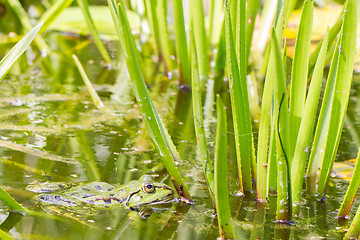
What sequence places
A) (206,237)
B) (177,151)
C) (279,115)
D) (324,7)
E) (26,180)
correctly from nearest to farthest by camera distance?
(279,115)
(206,237)
(26,180)
(177,151)
(324,7)

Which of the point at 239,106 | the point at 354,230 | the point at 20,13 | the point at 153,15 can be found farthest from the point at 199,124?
the point at 20,13

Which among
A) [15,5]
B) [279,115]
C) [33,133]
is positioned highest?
[15,5]

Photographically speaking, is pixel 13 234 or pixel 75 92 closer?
pixel 13 234

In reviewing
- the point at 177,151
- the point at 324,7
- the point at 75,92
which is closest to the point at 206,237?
the point at 177,151

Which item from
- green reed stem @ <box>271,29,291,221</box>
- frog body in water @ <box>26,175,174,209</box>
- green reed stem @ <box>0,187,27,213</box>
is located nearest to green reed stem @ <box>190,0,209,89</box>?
frog body in water @ <box>26,175,174,209</box>

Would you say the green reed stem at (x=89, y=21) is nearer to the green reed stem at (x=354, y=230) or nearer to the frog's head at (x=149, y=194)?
the frog's head at (x=149, y=194)

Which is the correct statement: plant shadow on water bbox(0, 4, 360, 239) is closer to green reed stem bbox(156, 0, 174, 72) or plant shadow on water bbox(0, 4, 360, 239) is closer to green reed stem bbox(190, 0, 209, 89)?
green reed stem bbox(156, 0, 174, 72)

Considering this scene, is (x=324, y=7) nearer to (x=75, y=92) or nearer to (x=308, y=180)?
(x=75, y=92)

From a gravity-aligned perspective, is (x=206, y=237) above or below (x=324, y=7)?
below
